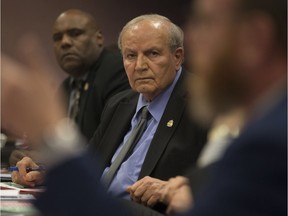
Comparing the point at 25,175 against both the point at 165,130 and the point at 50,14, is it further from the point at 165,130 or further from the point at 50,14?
the point at 50,14

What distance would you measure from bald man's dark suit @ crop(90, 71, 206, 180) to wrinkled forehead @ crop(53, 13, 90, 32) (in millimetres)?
1508

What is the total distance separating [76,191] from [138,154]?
126 cm

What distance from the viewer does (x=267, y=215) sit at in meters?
0.75

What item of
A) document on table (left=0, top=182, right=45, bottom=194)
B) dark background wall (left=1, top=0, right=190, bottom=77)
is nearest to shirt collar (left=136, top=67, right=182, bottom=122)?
document on table (left=0, top=182, right=45, bottom=194)

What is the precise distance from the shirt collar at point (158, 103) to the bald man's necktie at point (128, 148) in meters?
0.03

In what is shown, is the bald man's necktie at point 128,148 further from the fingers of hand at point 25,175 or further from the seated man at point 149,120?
the fingers of hand at point 25,175

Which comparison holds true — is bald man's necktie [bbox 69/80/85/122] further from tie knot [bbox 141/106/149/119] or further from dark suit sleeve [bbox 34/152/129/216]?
dark suit sleeve [bbox 34/152/129/216]

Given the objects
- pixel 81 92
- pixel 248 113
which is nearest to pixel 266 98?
pixel 248 113

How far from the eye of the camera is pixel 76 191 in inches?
34.9

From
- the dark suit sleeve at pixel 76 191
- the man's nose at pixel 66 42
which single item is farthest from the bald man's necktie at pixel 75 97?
the dark suit sleeve at pixel 76 191

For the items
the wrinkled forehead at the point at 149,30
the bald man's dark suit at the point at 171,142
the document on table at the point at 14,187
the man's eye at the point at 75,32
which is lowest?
the document on table at the point at 14,187

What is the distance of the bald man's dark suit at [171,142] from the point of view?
2046 millimetres

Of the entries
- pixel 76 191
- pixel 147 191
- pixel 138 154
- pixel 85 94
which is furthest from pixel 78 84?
pixel 76 191

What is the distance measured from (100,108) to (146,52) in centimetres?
89
